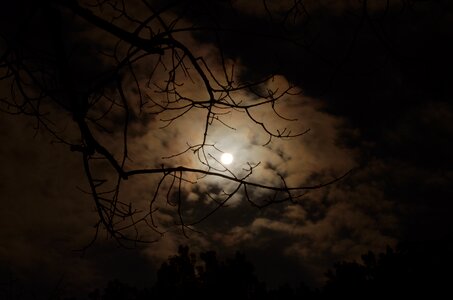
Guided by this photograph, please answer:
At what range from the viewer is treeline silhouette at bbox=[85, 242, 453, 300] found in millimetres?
9516

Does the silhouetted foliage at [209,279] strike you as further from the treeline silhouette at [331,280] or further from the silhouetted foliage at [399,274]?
the silhouetted foliage at [399,274]

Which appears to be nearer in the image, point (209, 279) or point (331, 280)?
point (331, 280)

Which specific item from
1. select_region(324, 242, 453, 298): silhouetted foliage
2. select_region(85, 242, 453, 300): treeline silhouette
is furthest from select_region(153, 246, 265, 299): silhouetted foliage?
select_region(324, 242, 453, 298): silhouetted foliage

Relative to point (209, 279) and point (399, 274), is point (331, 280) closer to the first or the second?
point (399, 274)

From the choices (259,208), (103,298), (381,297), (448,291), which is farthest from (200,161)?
(103,298)

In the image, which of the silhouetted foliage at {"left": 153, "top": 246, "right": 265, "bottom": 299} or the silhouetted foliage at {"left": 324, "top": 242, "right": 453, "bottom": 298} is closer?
the silhouetted foliage at {"left": 324, "top": 242, "right": 453, "bottom": 298}

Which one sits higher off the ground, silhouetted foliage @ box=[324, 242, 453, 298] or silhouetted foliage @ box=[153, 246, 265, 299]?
silhouetted foliage @ box=[153, 246, 265, 299]

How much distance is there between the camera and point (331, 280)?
1156cm

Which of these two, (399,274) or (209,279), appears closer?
(399,274)

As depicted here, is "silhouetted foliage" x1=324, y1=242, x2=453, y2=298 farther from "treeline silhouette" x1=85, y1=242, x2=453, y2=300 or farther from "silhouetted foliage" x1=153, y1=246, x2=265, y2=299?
"silhouetted foliage" x1=153, y1=246, x2=265, y2=299

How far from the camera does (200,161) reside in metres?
2.61

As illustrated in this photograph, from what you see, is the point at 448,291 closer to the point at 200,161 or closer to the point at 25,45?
the point at 200,161

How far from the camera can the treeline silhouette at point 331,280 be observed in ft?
31.2

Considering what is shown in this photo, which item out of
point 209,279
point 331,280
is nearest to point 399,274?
point 331,280
